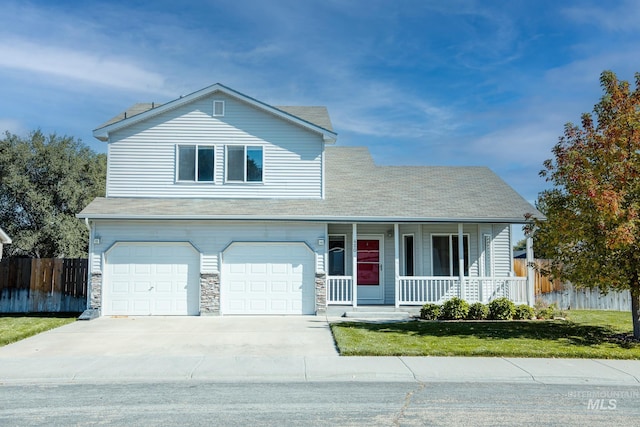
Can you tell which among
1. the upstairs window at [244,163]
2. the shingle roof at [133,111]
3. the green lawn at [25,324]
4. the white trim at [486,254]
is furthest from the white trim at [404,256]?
the green lawn at [25,324]

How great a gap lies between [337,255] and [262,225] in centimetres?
348

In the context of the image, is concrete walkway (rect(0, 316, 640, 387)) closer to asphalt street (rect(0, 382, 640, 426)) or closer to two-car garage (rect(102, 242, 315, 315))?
asphalt street (rect(0, 382, 640, 426))

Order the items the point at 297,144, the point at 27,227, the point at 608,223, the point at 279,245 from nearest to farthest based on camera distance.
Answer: the point at 608,223 < the point at 279,245 < the point at 297,144 < the point at 27,227

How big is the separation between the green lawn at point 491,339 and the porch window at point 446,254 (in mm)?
3824

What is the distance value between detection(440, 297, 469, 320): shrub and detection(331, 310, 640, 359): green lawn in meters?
0.49

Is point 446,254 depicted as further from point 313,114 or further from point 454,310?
point 313,114

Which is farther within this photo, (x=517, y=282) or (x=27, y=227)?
(x=27, y=227)

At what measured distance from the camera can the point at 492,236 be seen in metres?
19.3

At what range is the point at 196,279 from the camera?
16.6m

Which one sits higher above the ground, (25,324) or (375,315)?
(375,315)

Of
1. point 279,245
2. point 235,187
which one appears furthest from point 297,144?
point 279,245

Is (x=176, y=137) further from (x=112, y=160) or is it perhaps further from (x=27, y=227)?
(x=27, y=227)

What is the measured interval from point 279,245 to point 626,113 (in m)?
10.2

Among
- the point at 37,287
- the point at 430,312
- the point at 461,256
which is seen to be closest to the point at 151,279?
the point at 37,287
